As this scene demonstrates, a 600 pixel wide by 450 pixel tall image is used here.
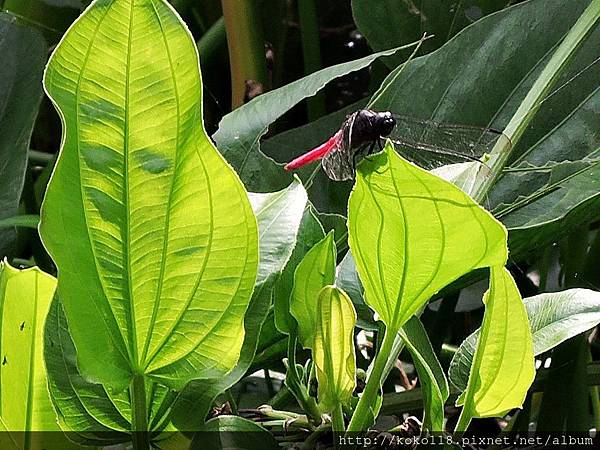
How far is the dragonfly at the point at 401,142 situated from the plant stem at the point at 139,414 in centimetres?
12

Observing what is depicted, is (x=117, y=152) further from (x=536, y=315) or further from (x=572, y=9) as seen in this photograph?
(x=572, y=9)

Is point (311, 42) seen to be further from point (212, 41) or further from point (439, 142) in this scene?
point (439, 142)

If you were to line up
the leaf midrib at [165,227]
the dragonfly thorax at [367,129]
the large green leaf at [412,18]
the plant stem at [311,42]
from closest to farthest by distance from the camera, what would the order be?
the leaf midrib at [165,227], the dragonfly thorax at [367,129], the large green leaf at [412,18], the plant stem at [311,42]

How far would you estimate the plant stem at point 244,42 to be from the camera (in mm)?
558

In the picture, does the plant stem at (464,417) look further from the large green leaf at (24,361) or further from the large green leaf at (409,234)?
the large green leaf at (24,361)

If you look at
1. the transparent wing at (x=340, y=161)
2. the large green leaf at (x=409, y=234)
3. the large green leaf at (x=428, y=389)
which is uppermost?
the transparent wing at (x=340, y=161)

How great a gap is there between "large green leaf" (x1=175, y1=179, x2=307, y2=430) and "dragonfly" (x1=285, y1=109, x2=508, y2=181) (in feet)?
0.16

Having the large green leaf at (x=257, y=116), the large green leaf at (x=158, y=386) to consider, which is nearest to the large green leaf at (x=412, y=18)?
the large green leaf at (x=257, y=116)

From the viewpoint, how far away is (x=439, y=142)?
365mm

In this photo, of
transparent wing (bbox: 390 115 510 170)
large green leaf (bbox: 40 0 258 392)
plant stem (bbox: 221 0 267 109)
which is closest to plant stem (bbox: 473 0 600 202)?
transparent wing (bbox: 390 115 510 170)

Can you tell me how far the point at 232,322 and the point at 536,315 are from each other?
12cm

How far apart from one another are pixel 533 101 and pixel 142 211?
201 mm

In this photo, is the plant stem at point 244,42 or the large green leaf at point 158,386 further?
the plant stem at point 244,42

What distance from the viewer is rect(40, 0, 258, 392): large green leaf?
0.22 meters
